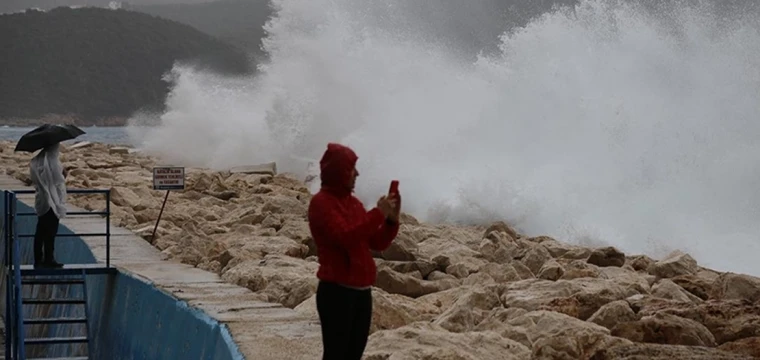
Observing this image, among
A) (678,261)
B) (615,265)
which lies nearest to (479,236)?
(615,265)

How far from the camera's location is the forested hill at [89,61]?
12531cm

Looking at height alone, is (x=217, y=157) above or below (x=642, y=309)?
above

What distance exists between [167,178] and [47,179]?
1.40 m

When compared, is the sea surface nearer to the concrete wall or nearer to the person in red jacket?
the concrete wall

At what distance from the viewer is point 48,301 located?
30.2 feet

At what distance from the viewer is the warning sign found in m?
10.4

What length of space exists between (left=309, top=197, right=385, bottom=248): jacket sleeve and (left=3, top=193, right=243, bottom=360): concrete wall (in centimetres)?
175

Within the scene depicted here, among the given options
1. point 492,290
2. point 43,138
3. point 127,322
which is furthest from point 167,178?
point 492,290

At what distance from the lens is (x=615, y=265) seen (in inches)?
432

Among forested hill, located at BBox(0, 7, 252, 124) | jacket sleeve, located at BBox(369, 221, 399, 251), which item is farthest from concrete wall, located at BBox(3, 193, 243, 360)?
forested hill, located at BBox(0, 7, 252, 124)

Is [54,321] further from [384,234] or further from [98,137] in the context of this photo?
[98,137]

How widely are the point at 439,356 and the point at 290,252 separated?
192 inches

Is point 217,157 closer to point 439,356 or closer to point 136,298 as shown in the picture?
point 136,298

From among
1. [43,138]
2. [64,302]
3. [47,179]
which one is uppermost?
[43,138]
